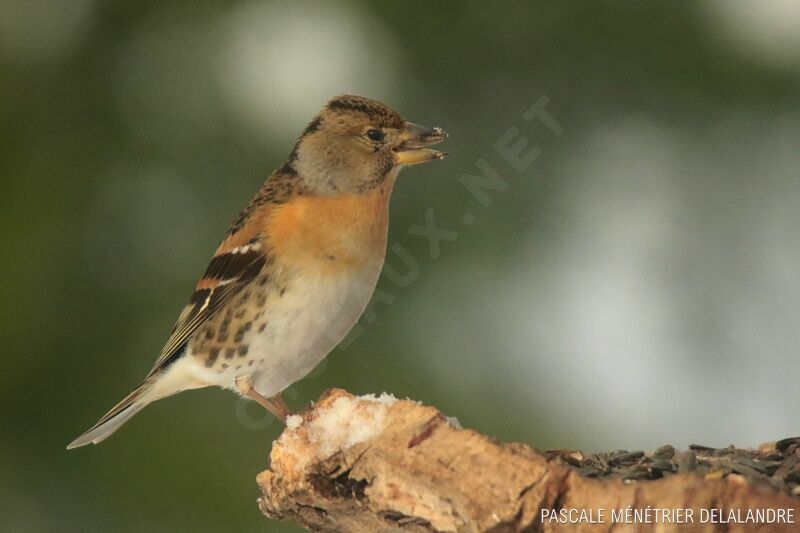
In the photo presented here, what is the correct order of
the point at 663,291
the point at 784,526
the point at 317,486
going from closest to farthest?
the point at 784,526 → the point at 317,486 → the point at 663,291

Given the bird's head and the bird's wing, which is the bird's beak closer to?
the bird's head

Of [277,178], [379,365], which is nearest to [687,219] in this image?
[379,365]

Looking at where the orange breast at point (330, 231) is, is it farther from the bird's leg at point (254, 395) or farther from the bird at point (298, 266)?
the bird's leg at point (254, 395)

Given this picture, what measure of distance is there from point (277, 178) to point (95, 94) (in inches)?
48.3

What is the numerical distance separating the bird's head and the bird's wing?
222 millimetres

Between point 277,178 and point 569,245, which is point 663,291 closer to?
point 569,245

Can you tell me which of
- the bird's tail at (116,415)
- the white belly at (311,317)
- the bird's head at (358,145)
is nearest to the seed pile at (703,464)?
the white belly at (311,317)

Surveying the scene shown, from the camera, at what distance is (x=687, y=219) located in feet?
11.3

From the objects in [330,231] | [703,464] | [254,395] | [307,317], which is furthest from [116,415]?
[703,464]

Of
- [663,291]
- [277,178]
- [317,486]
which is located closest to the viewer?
[317,486]

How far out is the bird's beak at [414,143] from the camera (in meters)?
2.64

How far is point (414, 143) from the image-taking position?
2699mm

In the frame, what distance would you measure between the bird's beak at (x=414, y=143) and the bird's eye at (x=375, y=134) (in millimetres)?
A: 54

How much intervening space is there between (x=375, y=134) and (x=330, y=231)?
0.31m
